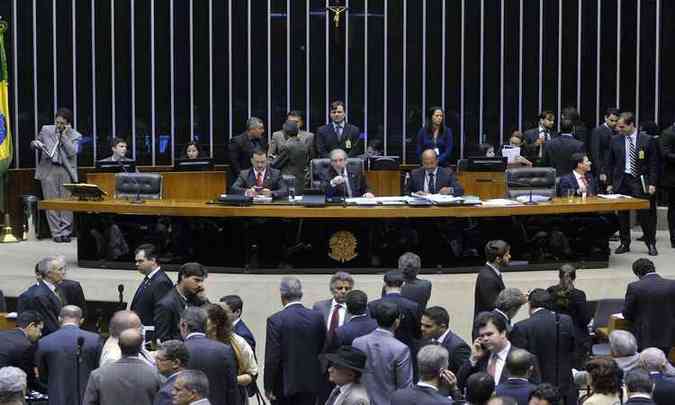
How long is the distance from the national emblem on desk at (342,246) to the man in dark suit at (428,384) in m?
7.79

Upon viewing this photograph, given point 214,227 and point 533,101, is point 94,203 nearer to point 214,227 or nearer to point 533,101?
point 214,227

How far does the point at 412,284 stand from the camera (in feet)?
45.2

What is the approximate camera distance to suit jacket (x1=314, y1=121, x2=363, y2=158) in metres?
21.0

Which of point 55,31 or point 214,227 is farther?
point 55,31

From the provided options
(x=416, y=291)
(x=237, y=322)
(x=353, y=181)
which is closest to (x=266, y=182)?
(x=353, y=181)

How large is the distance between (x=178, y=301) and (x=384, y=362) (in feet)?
7.54

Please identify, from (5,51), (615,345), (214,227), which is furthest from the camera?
(5,51)

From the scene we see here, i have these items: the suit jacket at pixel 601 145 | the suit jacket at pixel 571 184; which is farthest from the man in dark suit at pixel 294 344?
the suit jacket at pixel 601 145

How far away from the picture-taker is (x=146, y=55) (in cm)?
2372

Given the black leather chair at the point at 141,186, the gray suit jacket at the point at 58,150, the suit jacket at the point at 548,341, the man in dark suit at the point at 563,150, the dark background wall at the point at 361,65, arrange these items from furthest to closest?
the dark background wall at the point at 361,65
the gray suit jacket at the point at 58,150
the man in dark suit at the point at 563,150
the black leather chair at the point at 141,186
the suit jacket at the point at 548,341

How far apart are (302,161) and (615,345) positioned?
9.21m

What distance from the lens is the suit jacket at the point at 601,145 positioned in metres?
21.2

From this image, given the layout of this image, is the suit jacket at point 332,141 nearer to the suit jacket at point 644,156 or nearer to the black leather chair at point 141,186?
the black leather chair at point 141,186

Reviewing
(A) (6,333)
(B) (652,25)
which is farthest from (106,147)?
(A) (6,333)
